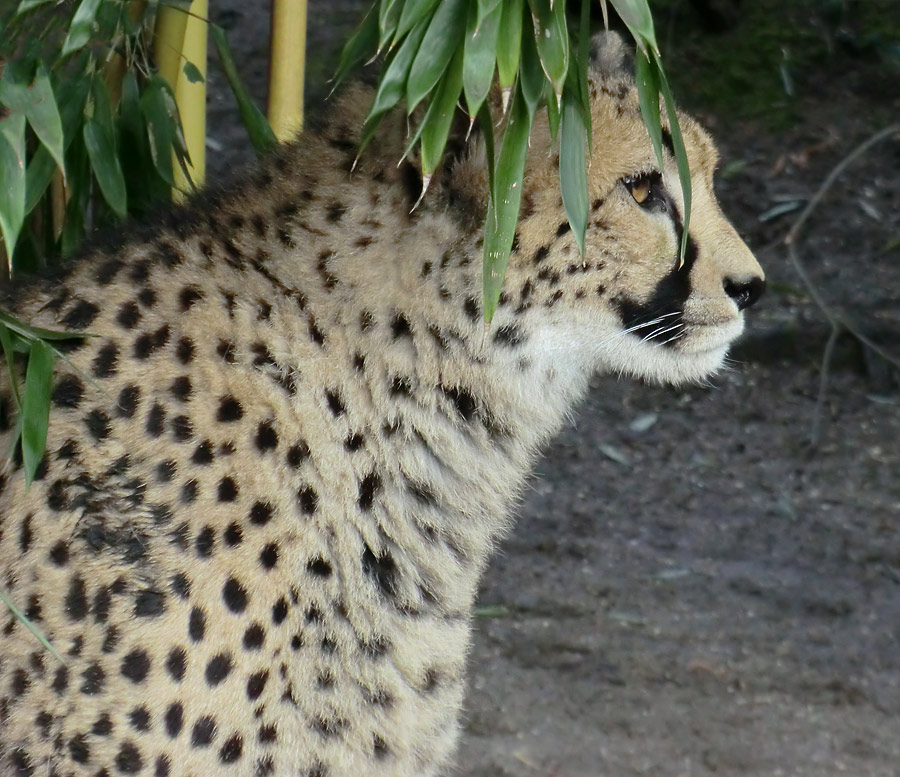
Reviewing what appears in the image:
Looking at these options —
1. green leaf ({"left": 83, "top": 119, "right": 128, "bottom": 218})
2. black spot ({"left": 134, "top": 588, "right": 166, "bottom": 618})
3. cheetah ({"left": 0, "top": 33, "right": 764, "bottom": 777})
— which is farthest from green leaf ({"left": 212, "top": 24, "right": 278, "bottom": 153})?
black spot ({"left": 134, "top": 588, "right": 166, "bottom": 618})

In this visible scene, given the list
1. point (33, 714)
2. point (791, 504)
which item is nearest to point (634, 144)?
point (33, 714)

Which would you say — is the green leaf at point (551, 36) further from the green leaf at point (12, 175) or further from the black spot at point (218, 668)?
the black spot at point (218, 668)

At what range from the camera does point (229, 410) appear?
150cm

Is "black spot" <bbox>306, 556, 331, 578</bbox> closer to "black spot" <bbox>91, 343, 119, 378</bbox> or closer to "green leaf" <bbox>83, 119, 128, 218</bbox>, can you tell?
"black spot" <bbox>91, 343, 119, 378</bbox>

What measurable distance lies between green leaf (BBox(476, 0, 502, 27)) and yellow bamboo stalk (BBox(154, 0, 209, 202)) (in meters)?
0.80

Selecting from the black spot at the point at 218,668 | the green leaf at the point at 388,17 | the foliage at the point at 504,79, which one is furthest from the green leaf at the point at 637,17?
the black spot at the point at 218,668

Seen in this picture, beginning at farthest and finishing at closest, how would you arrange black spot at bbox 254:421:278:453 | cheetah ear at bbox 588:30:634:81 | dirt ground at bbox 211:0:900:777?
dirt ground at bbox 211:0:900:777 → cheetah ear at bbox 588:30:634:81 → black spot at bbox 254:421:278:453

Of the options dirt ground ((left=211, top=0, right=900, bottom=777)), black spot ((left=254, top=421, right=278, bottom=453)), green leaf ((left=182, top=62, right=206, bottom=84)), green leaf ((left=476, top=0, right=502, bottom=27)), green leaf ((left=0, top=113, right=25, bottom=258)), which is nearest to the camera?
green leaf ((left=476, top=0, right=502, bottom=27))

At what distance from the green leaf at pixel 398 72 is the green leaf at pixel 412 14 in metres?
0.01

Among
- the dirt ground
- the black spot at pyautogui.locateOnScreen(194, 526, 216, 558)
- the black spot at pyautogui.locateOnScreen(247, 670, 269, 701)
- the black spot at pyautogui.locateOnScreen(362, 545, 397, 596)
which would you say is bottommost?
the dirt ground

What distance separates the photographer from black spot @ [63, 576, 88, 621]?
4.69 ft

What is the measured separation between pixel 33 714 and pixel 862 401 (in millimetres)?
2691

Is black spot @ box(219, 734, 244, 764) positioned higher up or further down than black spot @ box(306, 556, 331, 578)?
further down

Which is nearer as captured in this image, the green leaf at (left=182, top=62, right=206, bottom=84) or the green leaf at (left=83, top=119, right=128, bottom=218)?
the green leaf at (left=83, top=119, right=128, bottom=218)
